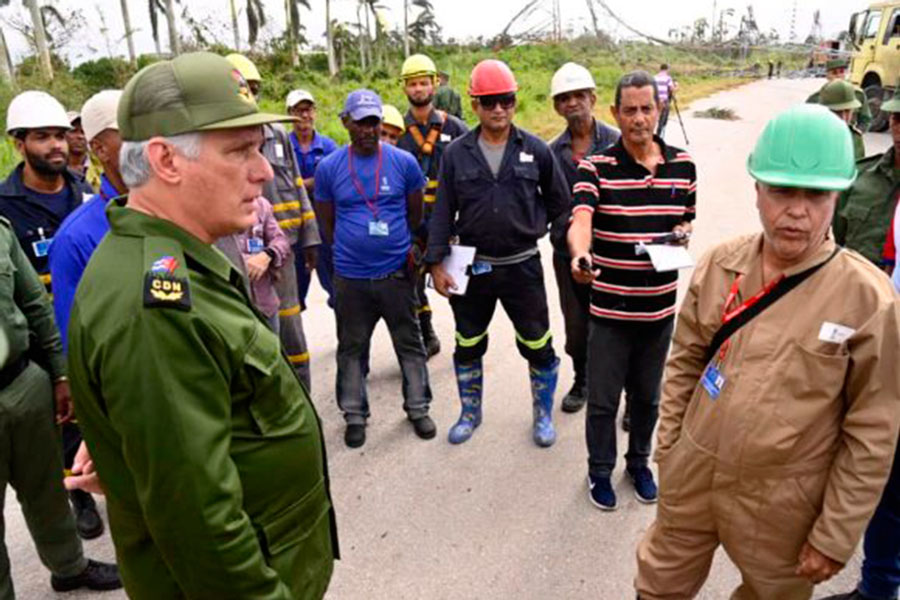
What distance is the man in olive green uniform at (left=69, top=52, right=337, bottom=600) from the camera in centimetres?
116

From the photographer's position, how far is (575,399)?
4016 millimetres

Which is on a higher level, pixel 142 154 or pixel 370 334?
pixel 142 154

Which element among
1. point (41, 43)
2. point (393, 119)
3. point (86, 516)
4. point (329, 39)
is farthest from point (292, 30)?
point (86, 516)

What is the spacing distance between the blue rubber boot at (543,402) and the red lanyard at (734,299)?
186 centimetres

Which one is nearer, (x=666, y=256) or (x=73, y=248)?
(x=73, y=248)

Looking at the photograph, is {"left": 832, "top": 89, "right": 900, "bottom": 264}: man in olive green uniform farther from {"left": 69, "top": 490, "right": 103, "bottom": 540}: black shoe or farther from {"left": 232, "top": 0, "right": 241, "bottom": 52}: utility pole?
{"left": 232, "top": 0, "right": 241, "bottom": 52}: utility pole

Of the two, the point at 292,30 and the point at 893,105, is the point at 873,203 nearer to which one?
the point at 893,105

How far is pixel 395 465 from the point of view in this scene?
11.5ft

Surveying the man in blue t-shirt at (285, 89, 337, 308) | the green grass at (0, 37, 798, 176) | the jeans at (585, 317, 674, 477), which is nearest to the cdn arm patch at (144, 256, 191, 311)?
the jeans at (585, 317, 674, 477)

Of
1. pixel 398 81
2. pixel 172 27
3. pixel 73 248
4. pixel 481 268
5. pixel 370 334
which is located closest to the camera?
pixel 73 248

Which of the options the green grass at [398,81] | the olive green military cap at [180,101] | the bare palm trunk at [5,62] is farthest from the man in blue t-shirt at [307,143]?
the bare palm trunk at [5,62]

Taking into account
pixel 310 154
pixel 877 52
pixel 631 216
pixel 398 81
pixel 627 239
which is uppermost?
pixel 398 81

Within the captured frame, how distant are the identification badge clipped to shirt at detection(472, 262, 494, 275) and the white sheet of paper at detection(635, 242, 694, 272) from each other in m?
0.93

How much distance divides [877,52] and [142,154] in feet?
59.9
